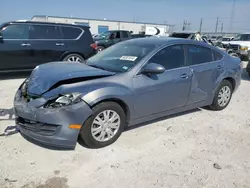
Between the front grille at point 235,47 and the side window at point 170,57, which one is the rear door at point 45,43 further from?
the front grille at point 235,47

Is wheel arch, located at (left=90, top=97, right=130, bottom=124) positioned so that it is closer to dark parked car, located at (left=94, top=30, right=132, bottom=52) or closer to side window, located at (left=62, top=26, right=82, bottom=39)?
side window, located at (left=62, top=26, right=82, bottom=39)

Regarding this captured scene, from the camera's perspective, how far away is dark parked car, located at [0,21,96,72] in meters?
6.73

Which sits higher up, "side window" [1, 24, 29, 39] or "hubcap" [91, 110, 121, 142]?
"side window" [1, 24, 29, 39]

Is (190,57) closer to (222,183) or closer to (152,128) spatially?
(152,128)

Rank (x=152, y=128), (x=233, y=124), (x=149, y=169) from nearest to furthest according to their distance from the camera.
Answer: (x=149, y=169)
(x=152, y=128)
(x=233, y=124)

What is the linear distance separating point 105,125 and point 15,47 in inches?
199

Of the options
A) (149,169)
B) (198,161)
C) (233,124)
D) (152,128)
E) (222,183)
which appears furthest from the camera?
(233,124)

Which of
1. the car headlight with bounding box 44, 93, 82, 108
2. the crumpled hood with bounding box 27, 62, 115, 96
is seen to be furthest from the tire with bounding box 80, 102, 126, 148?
the crumpled hood with bounding box 27, 62, 115, 96

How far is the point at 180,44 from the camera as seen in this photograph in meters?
4.02

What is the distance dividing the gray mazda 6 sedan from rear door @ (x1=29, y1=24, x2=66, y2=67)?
145 inches

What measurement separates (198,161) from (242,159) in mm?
647

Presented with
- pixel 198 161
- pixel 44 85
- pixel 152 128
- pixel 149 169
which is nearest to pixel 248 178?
pixel 198 161

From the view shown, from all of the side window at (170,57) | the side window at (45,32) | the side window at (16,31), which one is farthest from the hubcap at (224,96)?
the side window at (16,31)

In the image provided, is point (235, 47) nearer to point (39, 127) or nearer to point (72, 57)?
point (72, 57)
